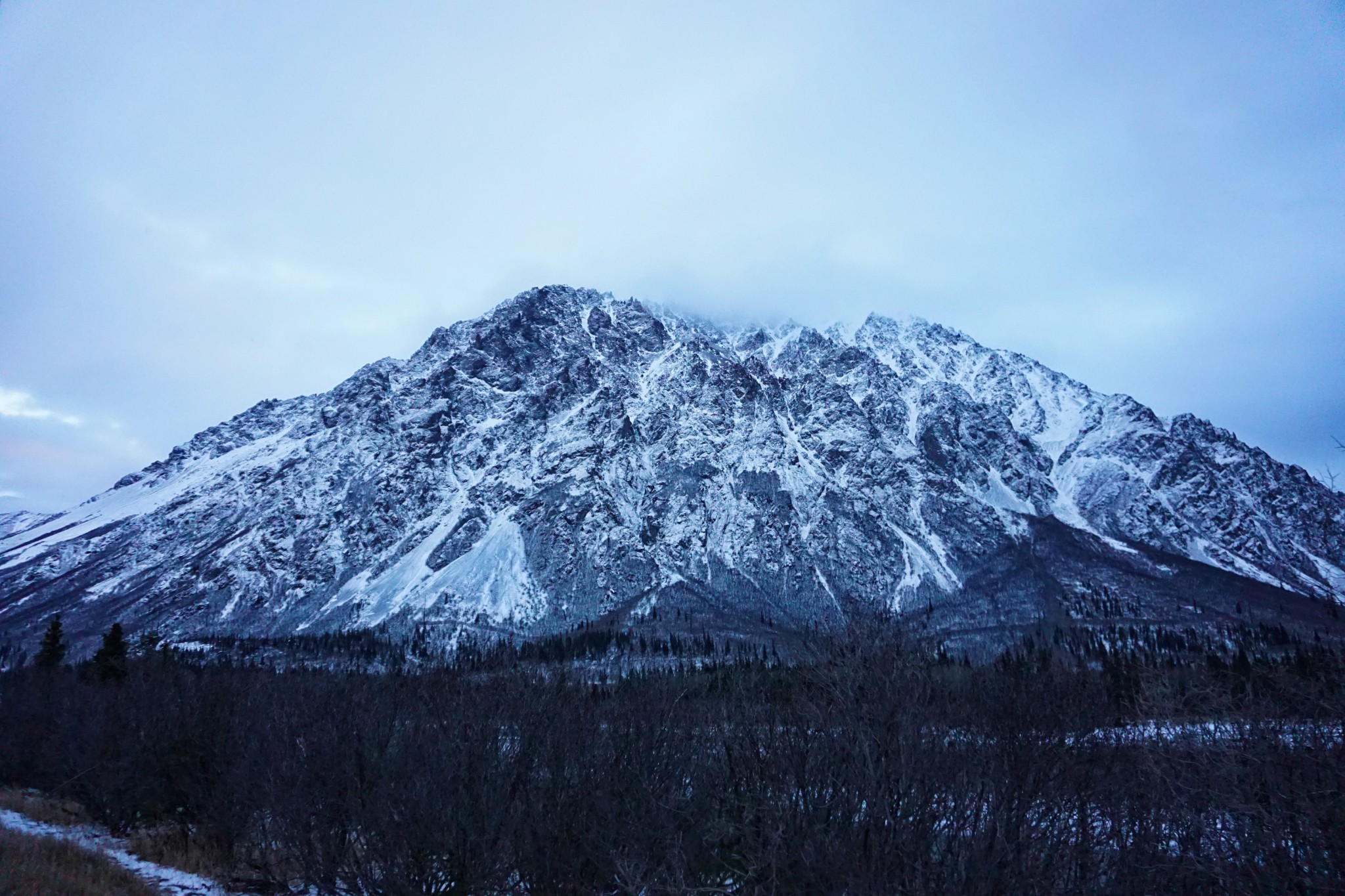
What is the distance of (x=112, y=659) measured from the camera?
40188mm

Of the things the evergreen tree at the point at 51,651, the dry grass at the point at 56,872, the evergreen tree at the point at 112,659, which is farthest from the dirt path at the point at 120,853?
the evergreen tree at the point at 51,651

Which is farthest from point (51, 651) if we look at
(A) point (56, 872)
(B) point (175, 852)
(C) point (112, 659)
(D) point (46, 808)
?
(A) point (56, 872)

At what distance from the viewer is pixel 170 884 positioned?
18922mm

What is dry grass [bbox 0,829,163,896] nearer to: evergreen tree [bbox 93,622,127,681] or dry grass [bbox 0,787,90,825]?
dry grass [bbox 0,787,90,825]

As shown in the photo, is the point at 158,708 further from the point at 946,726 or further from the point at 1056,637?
the point at 1056,637

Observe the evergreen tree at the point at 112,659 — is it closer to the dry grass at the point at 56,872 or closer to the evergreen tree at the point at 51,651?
the evergreen tree at the point at 51,651

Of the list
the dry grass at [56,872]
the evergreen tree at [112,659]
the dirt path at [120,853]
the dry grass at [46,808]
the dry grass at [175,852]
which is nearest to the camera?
the dry grass at [56,872]

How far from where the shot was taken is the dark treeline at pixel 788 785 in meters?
9.94

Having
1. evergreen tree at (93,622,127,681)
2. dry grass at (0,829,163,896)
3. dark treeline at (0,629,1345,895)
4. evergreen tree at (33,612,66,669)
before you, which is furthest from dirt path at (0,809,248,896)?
evergreen tree at (33,612,66,669)

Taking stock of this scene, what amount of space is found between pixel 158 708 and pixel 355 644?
172 m

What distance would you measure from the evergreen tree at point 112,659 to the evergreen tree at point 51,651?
356 centimetres

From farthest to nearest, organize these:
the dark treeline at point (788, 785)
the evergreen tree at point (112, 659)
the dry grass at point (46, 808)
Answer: the evergreen tree at point (112, 659), the dry grass at point (46, 808), the dark treeline at point (788, 785)

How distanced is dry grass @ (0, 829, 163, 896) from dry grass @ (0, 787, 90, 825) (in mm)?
6186

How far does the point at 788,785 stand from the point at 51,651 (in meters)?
62.2
